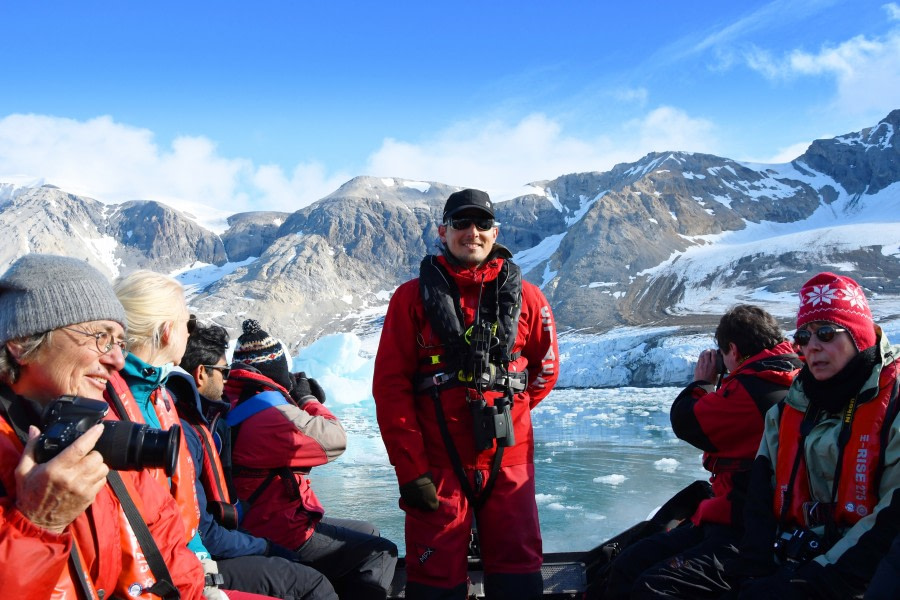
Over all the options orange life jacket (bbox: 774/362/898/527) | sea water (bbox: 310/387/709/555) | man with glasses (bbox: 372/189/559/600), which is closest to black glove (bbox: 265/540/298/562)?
man with glasses (bbox: 372/189/559/600)

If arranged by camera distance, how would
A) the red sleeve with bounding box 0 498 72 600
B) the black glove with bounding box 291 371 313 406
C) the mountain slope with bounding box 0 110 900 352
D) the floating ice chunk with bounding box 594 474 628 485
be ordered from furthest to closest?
the mountain slope with bounding box 0 110 900 352 < the floating ice chunk with bounding box 594 474 628 485 < the black glove with bounding box 291 371 313 406 < the red sleeve with bounding box 0 498 72 600

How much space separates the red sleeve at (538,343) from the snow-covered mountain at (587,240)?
4342 centimetres

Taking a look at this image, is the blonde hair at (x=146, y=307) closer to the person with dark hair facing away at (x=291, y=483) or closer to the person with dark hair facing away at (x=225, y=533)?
the person with dark hair facing away at (x=225, y=533)

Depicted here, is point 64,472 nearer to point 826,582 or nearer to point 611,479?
point 826,582

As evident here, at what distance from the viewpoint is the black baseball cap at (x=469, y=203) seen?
2.81m

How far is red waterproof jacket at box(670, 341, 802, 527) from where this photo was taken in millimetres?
2891

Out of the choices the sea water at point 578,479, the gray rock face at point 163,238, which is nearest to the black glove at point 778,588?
the sea water at point 578,479

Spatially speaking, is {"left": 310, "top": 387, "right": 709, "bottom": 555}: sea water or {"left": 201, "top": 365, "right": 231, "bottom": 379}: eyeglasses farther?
{"left": 310, "top": 387, "right": 709, "bottom": 555}: sea water

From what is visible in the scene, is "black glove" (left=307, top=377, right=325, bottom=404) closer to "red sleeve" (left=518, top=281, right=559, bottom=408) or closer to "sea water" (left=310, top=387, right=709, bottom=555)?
"red sleeve" (left=518, top=281, right=559, bottom=408)

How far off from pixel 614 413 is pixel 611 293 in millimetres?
56861

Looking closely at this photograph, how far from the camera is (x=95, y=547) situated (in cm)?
148

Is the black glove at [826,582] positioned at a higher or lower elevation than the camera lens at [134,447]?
lower

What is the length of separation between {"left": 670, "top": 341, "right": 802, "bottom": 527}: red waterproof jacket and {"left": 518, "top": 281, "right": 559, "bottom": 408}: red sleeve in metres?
0.69

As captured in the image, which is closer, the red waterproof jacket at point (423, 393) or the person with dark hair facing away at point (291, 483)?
the red waterproof jacket at point (423, 393)
